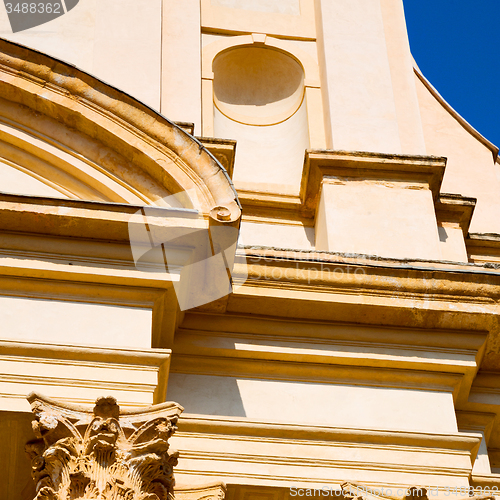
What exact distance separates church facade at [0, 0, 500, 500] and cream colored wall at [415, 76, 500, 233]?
55.3 inches

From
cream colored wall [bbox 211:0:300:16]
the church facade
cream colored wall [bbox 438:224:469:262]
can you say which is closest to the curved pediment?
the church facade

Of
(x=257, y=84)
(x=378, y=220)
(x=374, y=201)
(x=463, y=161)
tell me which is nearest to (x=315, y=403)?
(x=378, y=220)

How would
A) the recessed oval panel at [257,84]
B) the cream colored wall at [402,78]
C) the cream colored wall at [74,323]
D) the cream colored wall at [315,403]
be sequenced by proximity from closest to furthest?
the cream colored wall at [74,323]
the cream colored wall at [315,403]
the cream colored wall at [402,78]
the recessed oval panel at [257,84]

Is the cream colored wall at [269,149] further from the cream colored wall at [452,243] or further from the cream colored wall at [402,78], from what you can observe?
the cream colored wall at [452,243]

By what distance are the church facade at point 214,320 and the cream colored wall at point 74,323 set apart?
0.01 m

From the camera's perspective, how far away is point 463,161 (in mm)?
10570

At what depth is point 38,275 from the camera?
5828mm

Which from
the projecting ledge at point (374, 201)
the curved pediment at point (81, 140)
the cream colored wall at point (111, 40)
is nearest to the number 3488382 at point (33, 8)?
the cream colored wall at point (111, 40)

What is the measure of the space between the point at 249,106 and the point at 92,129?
12.5ft

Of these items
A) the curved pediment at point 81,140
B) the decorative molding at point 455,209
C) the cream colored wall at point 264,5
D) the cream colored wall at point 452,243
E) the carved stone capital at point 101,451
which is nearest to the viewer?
the carved stone capital at point 101,451

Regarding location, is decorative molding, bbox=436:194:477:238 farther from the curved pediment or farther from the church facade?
the curved pediment

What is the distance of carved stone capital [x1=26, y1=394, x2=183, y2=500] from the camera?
4508 mm

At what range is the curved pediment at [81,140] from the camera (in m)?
6.51

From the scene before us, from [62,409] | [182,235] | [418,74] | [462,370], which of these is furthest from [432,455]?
[418,74]
